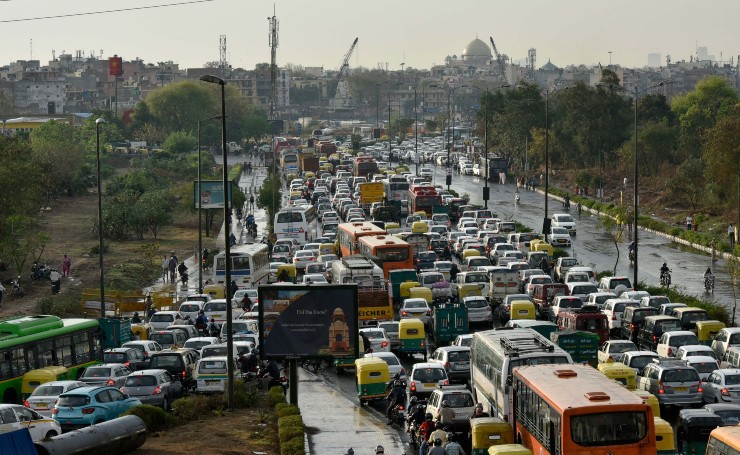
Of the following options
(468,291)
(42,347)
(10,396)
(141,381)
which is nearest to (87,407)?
(141,381)

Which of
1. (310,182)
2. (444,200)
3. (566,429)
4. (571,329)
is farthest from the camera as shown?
(310,182)

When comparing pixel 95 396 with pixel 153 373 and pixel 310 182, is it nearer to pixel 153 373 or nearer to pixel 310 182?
pixel 153 373

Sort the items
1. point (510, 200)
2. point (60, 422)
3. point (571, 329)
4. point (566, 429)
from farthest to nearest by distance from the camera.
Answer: point (510, 200) → point (571, 329) → point (60, 422) → point (566, 429)

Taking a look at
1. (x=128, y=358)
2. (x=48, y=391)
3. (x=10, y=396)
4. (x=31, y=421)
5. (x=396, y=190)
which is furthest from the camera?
(x=396, y=190)

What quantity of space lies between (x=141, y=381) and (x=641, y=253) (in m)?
42.4

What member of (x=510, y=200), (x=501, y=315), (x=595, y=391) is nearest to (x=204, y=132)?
(x=510, y=200)

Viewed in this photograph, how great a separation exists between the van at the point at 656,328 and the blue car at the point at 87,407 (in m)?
16.5

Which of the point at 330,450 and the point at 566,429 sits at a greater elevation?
the point at 566,429

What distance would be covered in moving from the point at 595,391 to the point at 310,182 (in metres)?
91.4

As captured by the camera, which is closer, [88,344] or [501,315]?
[88,344]

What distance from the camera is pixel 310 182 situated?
113875 mm

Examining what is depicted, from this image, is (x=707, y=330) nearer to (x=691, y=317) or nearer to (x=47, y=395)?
(x=691, y=317)

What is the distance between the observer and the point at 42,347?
35062 millimetres

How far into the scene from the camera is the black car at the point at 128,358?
36.5m
